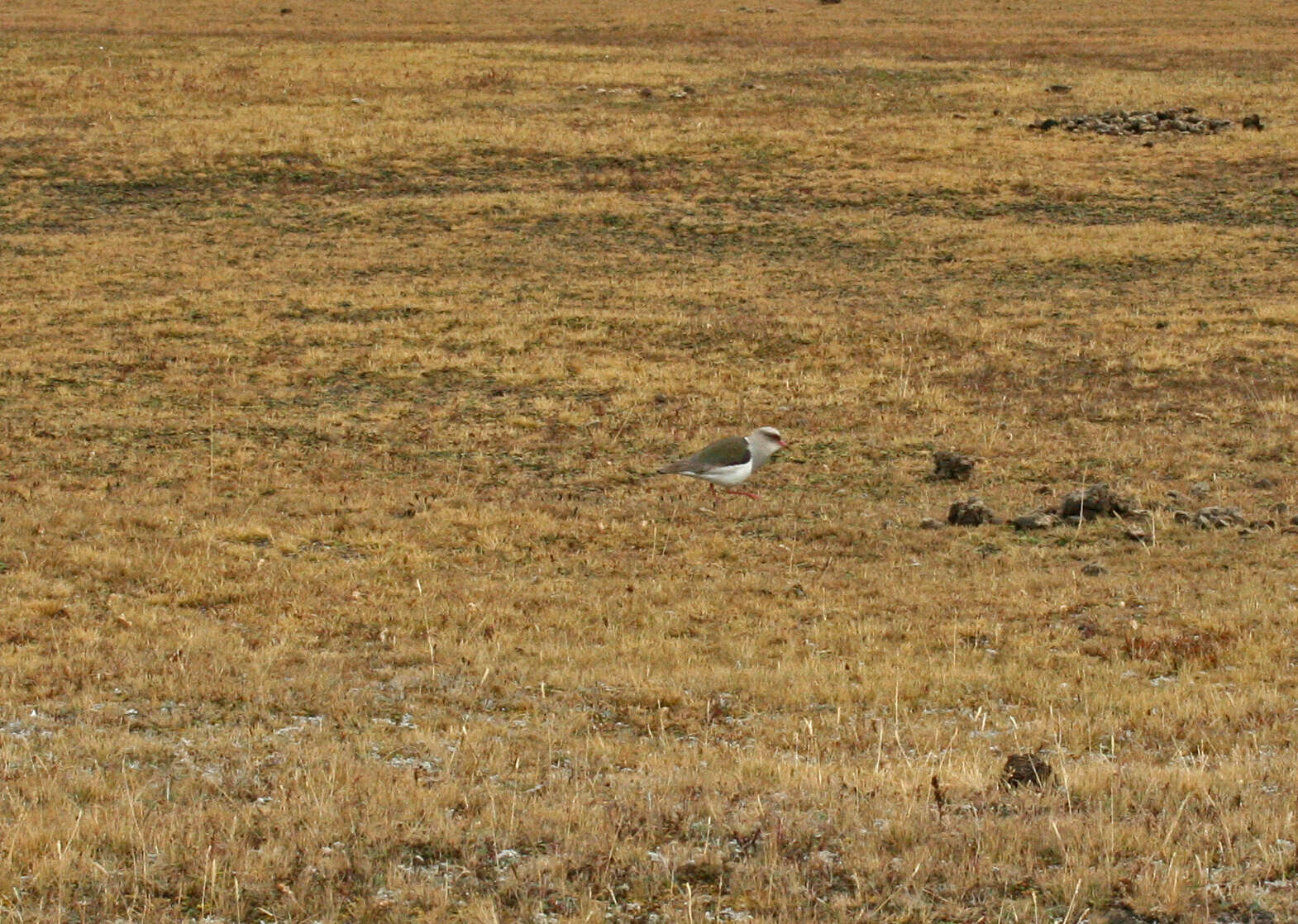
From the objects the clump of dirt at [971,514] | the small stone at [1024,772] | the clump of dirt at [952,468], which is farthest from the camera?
the clump of dirt at [952,468]

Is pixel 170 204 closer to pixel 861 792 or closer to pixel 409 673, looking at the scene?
pixel 409 673

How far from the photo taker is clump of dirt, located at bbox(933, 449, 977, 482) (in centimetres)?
1570

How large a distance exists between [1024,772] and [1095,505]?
7335 mm

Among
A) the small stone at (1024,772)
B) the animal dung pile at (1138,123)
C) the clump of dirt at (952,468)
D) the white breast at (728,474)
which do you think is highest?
the animal dung pile at (1138,123)

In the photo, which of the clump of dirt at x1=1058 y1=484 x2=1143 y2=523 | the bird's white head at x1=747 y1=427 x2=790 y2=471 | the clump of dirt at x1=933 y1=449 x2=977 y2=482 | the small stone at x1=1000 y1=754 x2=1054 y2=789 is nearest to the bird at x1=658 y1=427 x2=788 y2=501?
the bird's white head at x1=747 y1=427 x2=790 y2=471

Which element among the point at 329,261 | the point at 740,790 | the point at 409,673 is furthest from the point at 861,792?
the point at 329,261

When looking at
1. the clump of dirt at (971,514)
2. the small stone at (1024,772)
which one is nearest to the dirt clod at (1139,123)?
the clump of dirt at (971,514)

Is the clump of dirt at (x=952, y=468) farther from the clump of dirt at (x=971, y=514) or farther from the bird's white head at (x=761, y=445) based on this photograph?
the bird's white head at (x=761, y=445)

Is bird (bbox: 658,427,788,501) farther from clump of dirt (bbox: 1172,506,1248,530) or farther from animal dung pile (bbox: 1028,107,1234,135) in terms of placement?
animal dung pile (bbox: 1028,107,1234,135)

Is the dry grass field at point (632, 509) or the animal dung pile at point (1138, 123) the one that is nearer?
the dry grass field at point (632, 509)

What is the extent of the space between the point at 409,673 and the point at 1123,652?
487 centimetres

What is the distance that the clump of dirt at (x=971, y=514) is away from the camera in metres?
13.9

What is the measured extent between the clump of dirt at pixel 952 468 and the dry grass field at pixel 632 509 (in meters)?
0.26

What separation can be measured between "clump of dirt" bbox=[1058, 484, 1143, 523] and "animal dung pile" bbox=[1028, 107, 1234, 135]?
26678 millimetres
